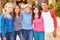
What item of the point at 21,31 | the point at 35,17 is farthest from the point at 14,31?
the point at 35,17

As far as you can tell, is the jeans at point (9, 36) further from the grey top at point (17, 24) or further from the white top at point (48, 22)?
the white top at point (48, 22)

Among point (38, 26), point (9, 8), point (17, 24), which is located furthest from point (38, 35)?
point (9, 8)

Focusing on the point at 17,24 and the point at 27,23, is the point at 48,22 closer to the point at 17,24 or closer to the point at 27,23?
the point at 27,23

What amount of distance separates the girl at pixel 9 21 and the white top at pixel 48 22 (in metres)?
0.91

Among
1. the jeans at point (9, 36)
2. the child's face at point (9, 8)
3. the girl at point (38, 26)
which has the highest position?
the child's face at point (9, 8)

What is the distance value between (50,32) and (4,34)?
128 cm

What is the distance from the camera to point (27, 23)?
5773mm

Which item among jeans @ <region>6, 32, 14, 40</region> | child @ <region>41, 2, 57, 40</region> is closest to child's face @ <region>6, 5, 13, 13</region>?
jeans @ <region>6, 32, 14, 40</region>

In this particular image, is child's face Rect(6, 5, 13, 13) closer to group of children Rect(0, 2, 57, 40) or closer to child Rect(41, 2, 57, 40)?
group of children Rect(0, 2, 57, 40)

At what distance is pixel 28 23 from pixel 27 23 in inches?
1.1

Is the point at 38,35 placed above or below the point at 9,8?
below

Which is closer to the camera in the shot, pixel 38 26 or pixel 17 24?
pixel 38 26

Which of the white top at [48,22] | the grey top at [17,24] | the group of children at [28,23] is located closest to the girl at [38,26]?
the group of children at [28,23]

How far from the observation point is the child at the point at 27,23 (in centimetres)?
575
